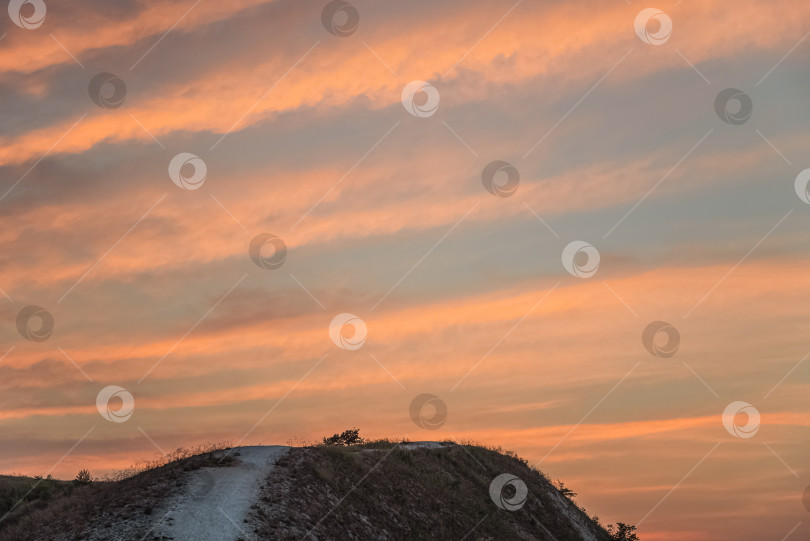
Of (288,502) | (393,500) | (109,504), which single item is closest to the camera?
(109,504)

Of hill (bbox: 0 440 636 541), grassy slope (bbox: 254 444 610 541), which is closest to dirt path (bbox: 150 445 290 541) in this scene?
hill (bbox: 0 440 636 541)

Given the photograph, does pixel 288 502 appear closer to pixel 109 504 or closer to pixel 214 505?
pixel 214 505

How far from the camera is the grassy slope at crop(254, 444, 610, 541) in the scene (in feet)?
98.1

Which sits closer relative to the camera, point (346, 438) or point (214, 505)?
point (214, 505)

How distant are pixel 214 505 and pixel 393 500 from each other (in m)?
11.7

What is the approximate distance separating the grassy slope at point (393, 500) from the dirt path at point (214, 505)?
69 cm

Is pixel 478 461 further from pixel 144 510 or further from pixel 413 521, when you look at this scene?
pixel 144 510

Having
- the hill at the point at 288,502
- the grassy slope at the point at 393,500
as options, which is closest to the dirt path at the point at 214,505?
the hill at the point at 288,502

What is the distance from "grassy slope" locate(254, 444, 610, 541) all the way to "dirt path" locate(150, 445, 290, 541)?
69cm

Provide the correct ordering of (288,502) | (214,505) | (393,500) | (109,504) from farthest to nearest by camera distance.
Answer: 1. (393,500)
2. (288,502)
3. (109,504)
4. (214,505)

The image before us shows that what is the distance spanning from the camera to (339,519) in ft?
103

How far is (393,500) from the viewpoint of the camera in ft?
121

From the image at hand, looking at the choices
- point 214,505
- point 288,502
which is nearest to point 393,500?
point 288,502

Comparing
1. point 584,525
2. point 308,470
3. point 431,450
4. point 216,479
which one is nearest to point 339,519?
point 308,470
